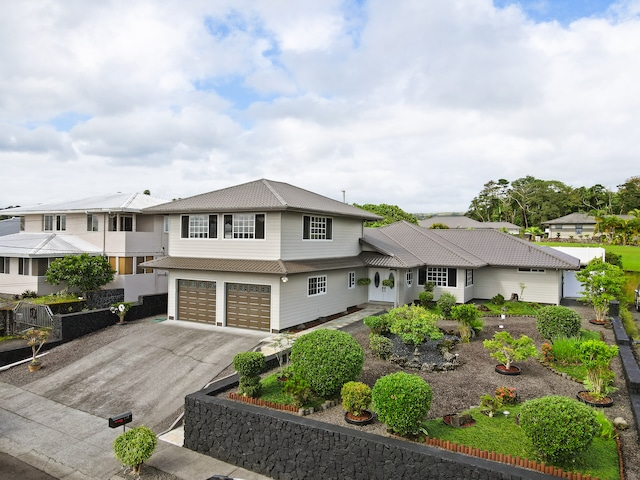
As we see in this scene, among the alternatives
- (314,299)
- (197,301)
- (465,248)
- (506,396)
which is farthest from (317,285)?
(465,248)

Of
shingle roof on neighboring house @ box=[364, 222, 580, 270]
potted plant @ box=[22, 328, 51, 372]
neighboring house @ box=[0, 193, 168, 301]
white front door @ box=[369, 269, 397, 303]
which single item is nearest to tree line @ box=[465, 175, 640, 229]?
shingle roof on neighboring house @ box=[364, 222, 580, 270]

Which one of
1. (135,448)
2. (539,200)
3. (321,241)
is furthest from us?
(539,200)

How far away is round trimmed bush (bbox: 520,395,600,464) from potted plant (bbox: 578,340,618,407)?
3.67 m

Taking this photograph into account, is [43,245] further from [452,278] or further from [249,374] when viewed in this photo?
[452,278]

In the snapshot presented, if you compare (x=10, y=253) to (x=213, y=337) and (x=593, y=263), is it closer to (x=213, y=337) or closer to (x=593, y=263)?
(x=213, y=337)

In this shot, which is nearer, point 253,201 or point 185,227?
point 253,201

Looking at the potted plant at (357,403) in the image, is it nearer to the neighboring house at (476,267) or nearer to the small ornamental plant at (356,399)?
the small ornamental plant at (356,399)

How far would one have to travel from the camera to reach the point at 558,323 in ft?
50.5

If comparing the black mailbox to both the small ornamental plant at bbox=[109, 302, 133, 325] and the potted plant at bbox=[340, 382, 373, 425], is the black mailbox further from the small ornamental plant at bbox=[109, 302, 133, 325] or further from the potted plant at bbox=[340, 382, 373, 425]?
the small ornamental plant at bbox=[109, 302, 133, 325]

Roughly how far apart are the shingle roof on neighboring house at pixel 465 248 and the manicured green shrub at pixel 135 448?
1712 centimetres

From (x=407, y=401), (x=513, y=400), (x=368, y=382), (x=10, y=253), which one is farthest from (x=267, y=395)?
(x=10, y=253)

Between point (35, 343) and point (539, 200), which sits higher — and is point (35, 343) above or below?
below

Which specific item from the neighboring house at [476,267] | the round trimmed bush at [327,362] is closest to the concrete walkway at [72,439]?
the round trimmed bush at [327,362]

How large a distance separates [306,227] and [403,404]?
40.7 ft
